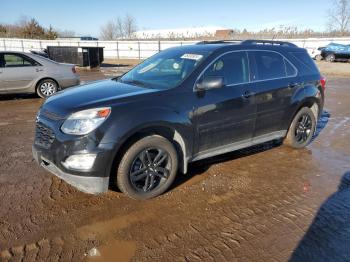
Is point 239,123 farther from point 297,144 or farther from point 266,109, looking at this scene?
point 297,144

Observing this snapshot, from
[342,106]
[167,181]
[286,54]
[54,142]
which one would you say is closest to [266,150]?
[286,54]

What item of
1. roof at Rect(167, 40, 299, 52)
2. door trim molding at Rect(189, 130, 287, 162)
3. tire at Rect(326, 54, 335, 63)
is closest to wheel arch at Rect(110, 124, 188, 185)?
door trim molding at Rect(189, 130, 287, 162)

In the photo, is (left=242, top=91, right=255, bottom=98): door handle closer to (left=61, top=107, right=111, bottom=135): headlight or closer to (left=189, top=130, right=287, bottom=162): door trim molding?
(left=189, top=130, right=287, bottom=162): door trim molding

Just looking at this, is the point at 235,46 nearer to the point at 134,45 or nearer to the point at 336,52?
the point at 336,52

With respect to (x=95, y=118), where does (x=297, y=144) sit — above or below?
below

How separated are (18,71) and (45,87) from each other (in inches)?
35.6

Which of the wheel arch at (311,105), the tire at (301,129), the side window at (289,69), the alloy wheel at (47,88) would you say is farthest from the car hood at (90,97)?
the alloy wheel at (47,88)

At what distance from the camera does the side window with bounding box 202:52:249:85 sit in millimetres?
4684

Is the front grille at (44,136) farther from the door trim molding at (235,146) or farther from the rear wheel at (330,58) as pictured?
the rear wheel at (330,58)

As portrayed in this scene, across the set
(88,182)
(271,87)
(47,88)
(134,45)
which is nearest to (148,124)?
(88,182)

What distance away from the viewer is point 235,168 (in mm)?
5223

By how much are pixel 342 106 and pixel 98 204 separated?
29.0 ft

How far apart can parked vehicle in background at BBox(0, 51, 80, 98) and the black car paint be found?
21.6 ft

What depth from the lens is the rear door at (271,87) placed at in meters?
5.14
